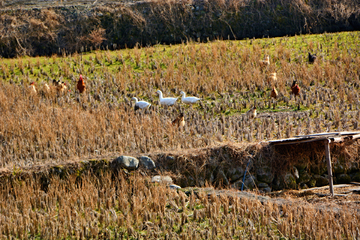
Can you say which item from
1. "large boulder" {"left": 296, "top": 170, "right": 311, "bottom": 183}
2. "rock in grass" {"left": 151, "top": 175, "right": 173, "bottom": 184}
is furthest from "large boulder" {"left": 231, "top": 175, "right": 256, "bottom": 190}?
"rock in grass" {"left": 151, "top": 175, "right": 173, "bottom": 184}

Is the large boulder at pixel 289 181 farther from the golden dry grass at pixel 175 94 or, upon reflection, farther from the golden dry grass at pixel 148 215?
the golden dry grass at pixel 148 215

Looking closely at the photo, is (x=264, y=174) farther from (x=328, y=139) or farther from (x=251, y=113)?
(x=251, y=113)

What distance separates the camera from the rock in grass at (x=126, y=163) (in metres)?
9.12

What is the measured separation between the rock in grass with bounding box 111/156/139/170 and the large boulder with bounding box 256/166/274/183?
106 inches

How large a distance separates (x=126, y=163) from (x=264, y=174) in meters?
3.05

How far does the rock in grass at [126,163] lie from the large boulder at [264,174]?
8.87 ft

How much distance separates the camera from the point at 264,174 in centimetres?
965

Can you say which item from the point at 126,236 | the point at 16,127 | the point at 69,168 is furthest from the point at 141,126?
the point at 126,236

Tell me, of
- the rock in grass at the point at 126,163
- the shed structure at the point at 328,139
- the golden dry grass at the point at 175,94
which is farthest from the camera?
the golden dry grass at the point at 175,94

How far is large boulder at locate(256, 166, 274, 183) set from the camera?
9641mm

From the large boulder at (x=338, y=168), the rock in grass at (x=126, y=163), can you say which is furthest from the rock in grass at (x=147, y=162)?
the large boulder at (x=338, y=168)

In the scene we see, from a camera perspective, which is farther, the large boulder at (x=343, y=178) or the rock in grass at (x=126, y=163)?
the large boulder at (x=343, y=178)

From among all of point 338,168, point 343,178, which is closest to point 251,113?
point 338,168

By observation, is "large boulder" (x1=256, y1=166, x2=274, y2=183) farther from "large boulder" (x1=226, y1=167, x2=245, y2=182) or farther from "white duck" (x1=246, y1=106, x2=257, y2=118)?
"white duck" (x1=246, y1=106, x2=257, y2=118)
